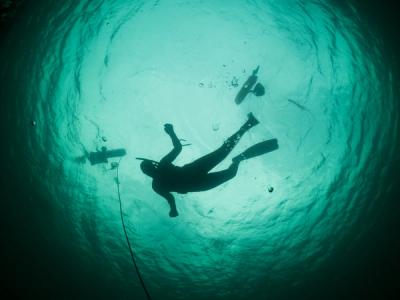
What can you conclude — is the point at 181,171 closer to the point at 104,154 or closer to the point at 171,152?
the point at 171,152

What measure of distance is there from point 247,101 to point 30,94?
899 centimetres

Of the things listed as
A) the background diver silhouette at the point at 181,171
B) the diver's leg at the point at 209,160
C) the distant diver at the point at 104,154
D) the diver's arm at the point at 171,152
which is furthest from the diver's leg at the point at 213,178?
the distant diver at the point at 104,154

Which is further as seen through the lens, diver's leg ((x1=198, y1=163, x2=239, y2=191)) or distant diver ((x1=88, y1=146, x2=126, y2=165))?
distant diver ((x1=88, y1=146, x2=126, y2=165))

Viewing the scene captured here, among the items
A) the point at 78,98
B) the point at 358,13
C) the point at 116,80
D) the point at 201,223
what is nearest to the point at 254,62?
the point at 358,13

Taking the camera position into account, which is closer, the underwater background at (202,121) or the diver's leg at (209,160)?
the diver's leg at (209,160)

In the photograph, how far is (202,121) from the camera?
1188 cm

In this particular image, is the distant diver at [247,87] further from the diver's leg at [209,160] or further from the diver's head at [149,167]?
the diver's head at [149,167]

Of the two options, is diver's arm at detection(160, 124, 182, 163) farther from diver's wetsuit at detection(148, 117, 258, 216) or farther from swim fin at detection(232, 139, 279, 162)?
swim fin at detection(232, 139, 279, 162)

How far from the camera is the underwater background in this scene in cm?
1002

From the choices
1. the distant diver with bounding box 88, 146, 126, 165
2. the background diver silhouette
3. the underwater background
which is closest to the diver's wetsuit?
the background diver silhouette

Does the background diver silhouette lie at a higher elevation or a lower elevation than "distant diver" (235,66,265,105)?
lower

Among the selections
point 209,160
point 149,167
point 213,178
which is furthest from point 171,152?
point 213,178

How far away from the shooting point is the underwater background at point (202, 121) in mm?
10023

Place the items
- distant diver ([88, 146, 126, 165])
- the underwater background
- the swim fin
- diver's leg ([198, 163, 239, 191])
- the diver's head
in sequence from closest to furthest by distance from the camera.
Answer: the diver's head → diver's leg ([198, 163, 239, 191]) → the swim fin → the underwater background → distant diver ([88, 146, 126, 165])
